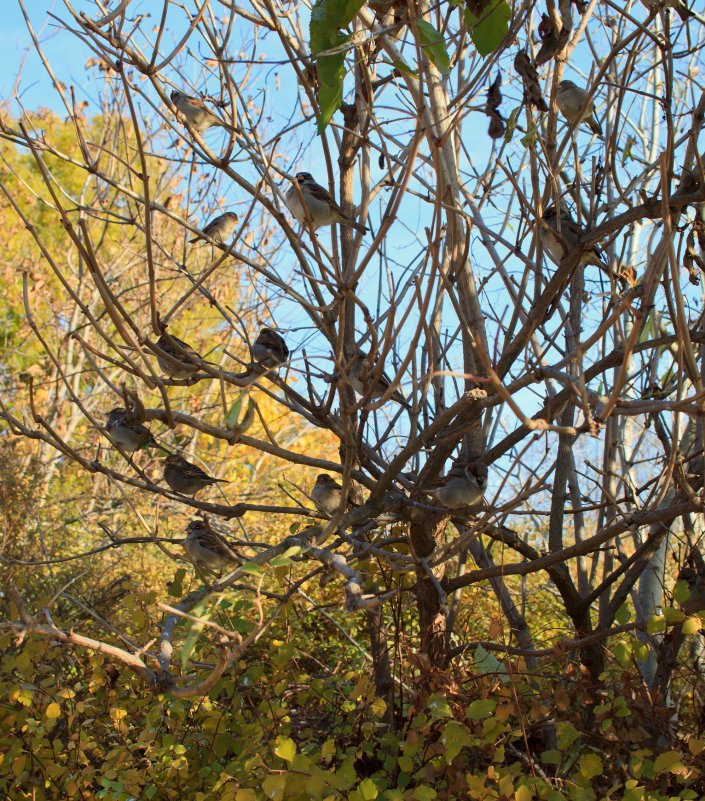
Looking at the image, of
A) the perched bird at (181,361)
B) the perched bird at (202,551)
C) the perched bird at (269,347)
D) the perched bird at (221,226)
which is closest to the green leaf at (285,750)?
the perched bird at (202,551)

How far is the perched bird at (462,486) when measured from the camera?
305 cm

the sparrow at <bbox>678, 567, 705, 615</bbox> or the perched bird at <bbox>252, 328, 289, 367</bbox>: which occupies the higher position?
the perched bird at <bbox>252, 328, 289, 367</bbox>

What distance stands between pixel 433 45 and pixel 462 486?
1.78 meters

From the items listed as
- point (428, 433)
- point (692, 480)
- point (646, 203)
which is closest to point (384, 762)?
point (428, 433)

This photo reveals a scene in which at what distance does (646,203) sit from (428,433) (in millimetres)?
933

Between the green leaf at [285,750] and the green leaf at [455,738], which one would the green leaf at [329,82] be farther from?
the green leaf at [455,738]

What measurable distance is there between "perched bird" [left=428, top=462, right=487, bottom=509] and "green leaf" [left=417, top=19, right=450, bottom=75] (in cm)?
171

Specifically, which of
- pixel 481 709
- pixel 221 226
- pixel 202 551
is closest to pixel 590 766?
pixel 481 709

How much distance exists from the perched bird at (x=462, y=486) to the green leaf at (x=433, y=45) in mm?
1712

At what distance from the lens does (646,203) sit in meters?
2.39

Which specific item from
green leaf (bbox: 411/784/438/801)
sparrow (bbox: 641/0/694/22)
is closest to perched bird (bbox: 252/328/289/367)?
green leaf (bbox: 411/784/438/801)

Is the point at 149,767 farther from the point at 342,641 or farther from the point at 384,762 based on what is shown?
the point at 342,641

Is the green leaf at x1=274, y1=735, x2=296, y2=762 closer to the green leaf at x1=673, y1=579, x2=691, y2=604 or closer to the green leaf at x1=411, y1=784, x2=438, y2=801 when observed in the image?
the green leaf at x1=411, y1=784, x2=438, y2=801

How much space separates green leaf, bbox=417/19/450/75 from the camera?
1.56 meters
